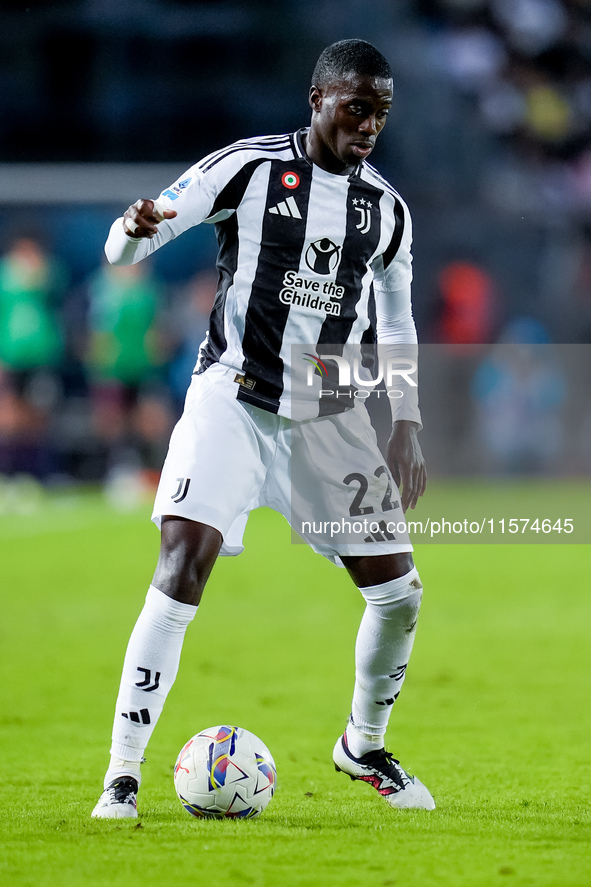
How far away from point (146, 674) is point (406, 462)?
3.83ft

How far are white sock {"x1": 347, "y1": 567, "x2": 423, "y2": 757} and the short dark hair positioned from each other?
1608 millimetres

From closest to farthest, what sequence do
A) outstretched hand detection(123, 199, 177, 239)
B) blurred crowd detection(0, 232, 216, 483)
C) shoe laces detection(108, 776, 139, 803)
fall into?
1. outstretched hand detection(123, 199, 177, 239)
2. shoe laces detection(108, 776, 139, 803)
3. blurred crowd detection(0, 232, 216, 483)

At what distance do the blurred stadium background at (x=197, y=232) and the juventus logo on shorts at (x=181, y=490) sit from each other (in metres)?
9.94

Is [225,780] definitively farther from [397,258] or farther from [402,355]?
[397,258]

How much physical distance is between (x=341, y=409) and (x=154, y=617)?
98 centimetres

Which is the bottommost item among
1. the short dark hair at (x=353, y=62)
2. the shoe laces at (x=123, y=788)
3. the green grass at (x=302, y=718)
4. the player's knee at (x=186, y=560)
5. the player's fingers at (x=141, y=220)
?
the green grass at (x=302, y=718)

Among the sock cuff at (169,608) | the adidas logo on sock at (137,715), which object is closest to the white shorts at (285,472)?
the sock cuff at (169,608)

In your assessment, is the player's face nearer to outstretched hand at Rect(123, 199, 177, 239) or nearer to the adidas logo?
the adidas logo

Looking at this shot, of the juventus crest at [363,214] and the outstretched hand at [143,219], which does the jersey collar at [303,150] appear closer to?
the juventus crest at [363,214]

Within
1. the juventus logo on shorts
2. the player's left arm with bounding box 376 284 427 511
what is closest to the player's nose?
the player's left arm with bounding box 376 284 427 511

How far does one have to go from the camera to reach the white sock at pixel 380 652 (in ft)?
13.9

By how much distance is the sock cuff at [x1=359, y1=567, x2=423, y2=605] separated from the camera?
166 inches

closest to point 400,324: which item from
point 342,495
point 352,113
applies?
point 342,495

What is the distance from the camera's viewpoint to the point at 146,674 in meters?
3.90
